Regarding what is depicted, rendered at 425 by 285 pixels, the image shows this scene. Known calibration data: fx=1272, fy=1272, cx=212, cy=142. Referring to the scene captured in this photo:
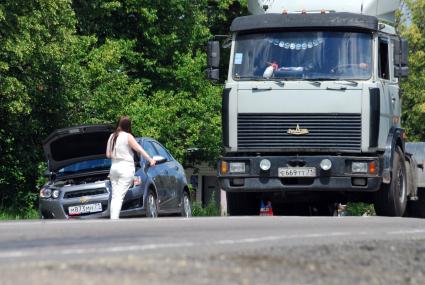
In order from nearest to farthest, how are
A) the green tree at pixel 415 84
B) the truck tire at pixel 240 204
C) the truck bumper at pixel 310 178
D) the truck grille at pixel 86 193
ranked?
the truck bumper at pixel 310 178, the truck grille at pixel 86 193, the truck tire at pixel 240 204, the green tree at pixel 415 84

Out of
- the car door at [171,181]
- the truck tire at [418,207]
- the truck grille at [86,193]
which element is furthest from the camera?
the truck tire at [418,207]

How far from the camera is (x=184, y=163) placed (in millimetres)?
44500

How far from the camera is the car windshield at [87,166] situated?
20922 millimetres

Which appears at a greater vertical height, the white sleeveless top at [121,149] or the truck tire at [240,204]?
the white sleeveless top at [121,149]

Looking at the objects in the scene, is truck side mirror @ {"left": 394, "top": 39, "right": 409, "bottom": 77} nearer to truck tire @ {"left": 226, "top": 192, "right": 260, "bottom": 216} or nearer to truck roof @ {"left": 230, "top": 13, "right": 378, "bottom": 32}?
truck roof @ {"left": 230, "top": 13, "right": 378, "bottom": 32}

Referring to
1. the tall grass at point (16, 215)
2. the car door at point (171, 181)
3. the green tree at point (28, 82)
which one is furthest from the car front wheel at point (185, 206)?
the green tree at point (28, 82)

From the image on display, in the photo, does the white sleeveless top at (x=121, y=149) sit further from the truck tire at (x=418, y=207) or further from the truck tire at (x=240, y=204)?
the truck tire at (x=418, y=207)

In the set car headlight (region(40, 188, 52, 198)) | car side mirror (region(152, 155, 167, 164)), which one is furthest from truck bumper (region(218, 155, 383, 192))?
car headlight (region(40, 188, 52, 198))

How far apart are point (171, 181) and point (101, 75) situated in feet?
52.7

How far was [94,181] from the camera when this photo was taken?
67.3ft

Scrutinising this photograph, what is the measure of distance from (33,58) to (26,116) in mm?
3038

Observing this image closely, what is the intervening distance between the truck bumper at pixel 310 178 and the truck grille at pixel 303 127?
0.64 feet

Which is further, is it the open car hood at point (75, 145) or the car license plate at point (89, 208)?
the open car hood at point (75, 145)

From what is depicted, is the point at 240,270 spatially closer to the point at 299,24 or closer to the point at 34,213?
the point at 299,24
